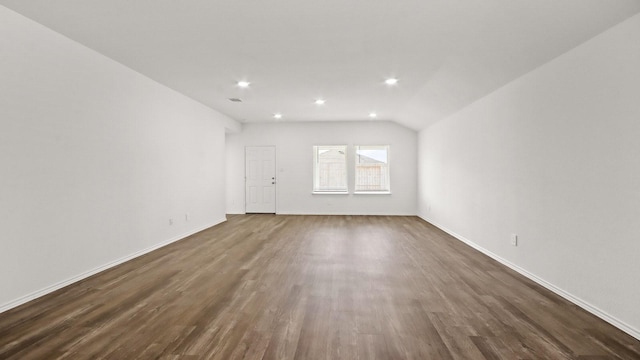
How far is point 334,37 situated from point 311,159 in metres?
5.28

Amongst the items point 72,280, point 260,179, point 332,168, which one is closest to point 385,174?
point 332,168

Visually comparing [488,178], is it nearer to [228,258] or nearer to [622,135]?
[622,135]

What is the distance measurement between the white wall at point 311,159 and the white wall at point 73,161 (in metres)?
3.34

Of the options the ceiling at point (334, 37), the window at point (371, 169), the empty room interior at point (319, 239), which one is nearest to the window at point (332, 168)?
the window at point (371, 169)

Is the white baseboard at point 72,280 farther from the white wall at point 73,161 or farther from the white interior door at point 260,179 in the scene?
the white interior door at point 260,179

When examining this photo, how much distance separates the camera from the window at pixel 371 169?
812 cm

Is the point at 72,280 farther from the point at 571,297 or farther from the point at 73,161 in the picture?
the point at 571,297

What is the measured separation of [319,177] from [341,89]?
12.4ft

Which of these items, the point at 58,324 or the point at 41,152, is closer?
the point at 58,324

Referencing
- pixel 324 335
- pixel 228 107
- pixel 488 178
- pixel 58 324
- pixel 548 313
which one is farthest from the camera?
pixel 228 107

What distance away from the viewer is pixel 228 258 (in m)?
3.97

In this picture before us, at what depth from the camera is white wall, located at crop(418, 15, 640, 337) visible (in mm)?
2188

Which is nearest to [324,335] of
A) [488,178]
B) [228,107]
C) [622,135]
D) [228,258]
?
[228,258]

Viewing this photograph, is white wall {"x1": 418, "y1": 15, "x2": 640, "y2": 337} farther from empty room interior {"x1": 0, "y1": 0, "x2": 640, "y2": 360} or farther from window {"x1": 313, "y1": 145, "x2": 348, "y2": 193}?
window {"x1": 313, "y1": 145, "x2": 348, "y2": 193}
